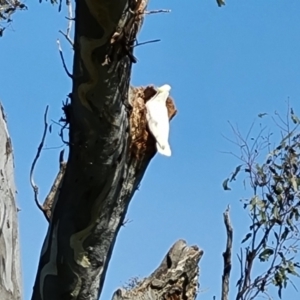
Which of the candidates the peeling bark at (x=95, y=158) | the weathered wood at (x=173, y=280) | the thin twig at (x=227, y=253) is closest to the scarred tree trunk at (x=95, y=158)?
the peeling bark at (x=95, y=158)

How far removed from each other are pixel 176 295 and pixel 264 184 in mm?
1654

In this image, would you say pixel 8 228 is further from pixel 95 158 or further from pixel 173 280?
pixel 173 280

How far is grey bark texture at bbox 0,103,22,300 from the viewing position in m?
1.61

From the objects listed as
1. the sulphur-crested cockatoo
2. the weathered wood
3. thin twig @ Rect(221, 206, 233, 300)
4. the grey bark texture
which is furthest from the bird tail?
thin twig @ Rect(221, 206, 233, 300)

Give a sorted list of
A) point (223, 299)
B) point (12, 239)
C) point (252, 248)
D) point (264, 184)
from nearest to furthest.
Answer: point (12, 239) < point (223, 299) < point (252, 248) < point (264, 184)

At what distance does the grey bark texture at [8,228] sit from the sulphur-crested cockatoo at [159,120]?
1.15ft

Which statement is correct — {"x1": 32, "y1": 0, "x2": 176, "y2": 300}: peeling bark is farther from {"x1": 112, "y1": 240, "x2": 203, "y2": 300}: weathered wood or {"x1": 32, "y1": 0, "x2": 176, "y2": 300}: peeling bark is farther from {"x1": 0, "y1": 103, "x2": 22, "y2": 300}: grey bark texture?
{"x1": 112, "y1": 240, "x2": 203, "y2": 300}: weathered wood

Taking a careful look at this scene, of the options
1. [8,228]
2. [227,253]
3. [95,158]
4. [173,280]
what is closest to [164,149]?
[95,158]

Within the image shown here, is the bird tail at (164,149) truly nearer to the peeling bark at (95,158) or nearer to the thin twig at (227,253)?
the peeling bark at (95,158)

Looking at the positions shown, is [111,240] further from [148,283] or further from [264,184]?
[264,184]

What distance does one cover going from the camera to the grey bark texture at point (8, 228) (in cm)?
161

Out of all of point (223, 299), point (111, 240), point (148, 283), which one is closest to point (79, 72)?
point (111, 240)

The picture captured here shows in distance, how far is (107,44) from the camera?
1.36 meters

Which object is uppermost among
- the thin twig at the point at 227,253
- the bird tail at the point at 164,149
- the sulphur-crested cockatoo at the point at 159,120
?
the thin twig at the point at 227,253
